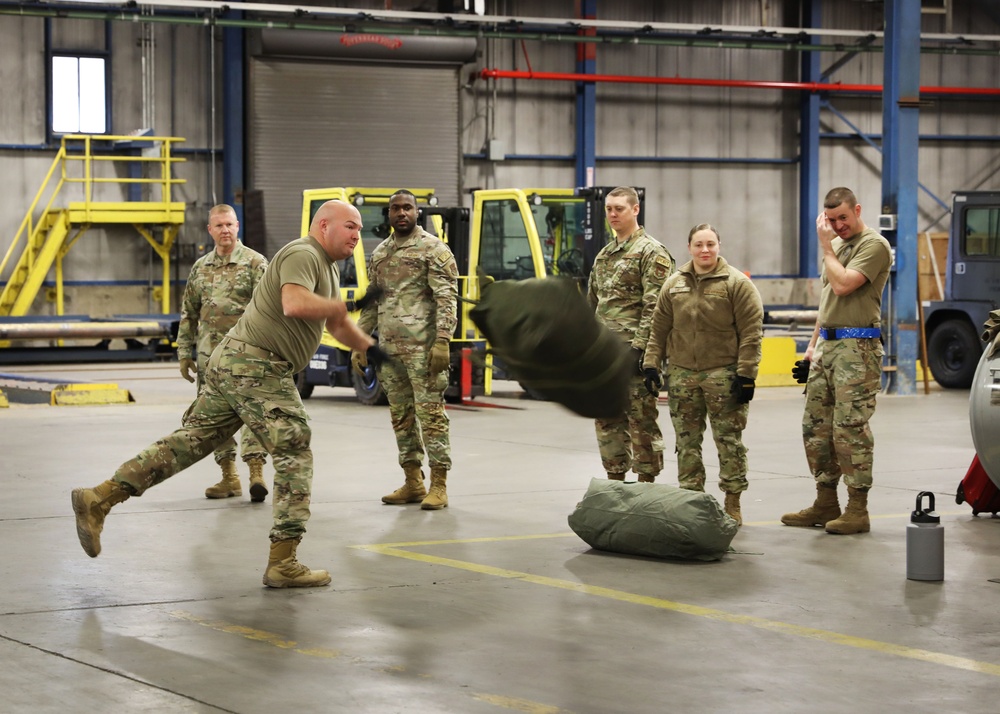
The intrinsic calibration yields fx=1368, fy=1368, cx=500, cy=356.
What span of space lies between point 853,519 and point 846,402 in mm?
700

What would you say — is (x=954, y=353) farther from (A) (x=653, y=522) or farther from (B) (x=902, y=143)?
(A) (x=653, y=522)

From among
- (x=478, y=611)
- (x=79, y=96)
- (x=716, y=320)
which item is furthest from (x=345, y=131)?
(x=478, y=611)

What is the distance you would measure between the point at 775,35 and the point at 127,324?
1339 cm

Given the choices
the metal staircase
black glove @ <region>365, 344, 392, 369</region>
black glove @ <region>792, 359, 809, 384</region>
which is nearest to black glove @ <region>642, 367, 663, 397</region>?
black glove @ <region>792, 359, 809, 384</region>

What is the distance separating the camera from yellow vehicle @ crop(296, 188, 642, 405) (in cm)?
A: 1594

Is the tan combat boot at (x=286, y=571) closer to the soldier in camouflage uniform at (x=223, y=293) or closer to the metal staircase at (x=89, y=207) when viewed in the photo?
the soldier in camouflage uniform at (x=223, y=293)

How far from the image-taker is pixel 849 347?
7516 mm

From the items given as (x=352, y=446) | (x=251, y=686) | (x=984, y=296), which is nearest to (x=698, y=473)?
Result: (x=251, y=686)

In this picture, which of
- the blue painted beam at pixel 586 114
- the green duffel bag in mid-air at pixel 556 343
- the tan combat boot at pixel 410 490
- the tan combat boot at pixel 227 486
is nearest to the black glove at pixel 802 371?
the tan combat boot at pixel 410 490

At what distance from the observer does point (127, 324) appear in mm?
20797

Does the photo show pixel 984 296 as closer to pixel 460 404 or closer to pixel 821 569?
pixel 460 404

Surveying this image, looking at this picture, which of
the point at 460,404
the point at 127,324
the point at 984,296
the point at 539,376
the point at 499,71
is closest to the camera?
the point at 539,376

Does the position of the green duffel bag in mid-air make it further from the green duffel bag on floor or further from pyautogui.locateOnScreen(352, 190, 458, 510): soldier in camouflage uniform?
pyautogui.locateOnScreen(352, 190, 458, 510): soldier in camouflage uniform

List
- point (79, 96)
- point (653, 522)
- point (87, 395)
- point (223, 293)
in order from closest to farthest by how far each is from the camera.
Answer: point (653, 522)
point (223, 293)
point (87, 395)
point (79, 96)
